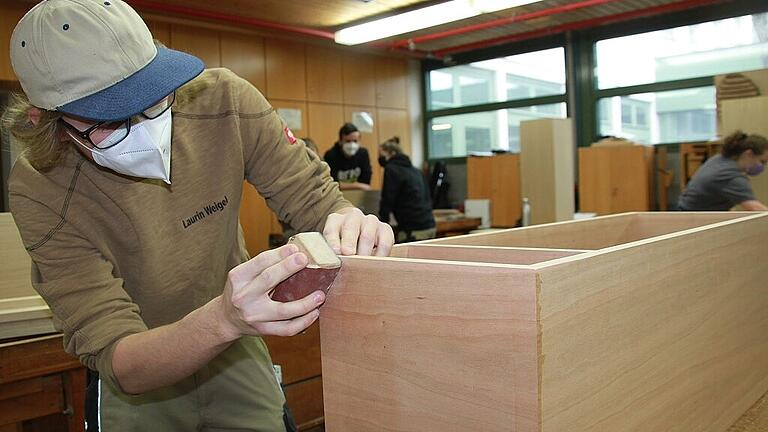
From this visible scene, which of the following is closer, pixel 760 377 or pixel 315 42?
pixel 760 377

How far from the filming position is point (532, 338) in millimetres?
676

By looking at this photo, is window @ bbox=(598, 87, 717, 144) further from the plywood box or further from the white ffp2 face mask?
the white ffp2 face mask

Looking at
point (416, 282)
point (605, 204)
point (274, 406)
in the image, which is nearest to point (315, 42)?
point (605, 204)

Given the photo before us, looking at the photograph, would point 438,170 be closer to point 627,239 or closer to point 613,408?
point 627,239

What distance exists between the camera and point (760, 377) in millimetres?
1298

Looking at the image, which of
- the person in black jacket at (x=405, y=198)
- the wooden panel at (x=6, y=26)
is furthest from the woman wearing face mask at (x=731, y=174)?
the wooden panel at (x=6, y=26)

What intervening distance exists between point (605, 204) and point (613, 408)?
5.12m

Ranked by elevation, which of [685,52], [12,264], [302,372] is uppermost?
[685,52]

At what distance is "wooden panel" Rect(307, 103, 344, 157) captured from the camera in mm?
6926

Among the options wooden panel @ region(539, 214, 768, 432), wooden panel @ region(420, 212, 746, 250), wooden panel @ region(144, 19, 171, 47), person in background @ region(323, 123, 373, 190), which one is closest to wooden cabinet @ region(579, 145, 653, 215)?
person in background @ region(323, 123, 373, 190)

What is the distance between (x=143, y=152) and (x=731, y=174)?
11.7 feet

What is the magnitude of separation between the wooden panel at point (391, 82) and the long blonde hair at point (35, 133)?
6.70 m

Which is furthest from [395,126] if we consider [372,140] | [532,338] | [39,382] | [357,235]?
[532,338]

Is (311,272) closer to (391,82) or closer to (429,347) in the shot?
(429,347)
